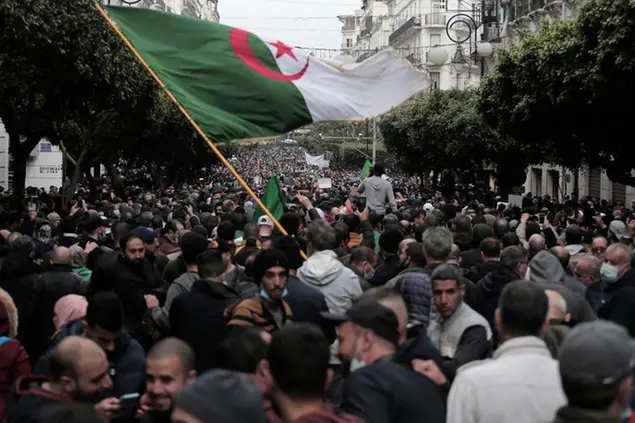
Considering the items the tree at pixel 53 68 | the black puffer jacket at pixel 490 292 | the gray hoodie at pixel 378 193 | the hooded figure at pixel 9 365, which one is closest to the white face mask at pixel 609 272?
the black puffer jacket at pixel 490 292

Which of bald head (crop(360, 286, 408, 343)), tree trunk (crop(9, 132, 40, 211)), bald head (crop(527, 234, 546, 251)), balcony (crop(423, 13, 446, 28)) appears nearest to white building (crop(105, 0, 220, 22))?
balcony (crop(423, 13, 446, 28))

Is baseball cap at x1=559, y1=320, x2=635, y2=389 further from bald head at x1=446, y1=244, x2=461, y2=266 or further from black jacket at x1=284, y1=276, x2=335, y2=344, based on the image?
bald head at x1=446, y1=244, x2=461, y2=266

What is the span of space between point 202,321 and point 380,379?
2728mm

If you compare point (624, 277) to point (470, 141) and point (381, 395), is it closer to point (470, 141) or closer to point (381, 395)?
point (381, 395)

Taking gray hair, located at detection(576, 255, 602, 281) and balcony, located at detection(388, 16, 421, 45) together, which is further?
balcony, located at detection(388, 16, 421, 45)

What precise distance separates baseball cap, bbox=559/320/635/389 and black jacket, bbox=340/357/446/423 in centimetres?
105

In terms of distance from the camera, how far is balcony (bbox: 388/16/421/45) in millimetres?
93438

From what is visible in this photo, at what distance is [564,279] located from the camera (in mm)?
8234

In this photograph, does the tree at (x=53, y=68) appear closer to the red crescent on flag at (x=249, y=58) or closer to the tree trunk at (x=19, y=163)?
the tree trunk at (x=19, y=163)

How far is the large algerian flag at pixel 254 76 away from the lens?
10.1 metres

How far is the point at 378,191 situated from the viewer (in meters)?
16.6

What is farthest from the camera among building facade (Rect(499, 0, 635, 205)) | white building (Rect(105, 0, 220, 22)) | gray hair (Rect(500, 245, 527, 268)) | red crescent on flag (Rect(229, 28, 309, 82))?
white building (Rect(105, 0, 220, 22))

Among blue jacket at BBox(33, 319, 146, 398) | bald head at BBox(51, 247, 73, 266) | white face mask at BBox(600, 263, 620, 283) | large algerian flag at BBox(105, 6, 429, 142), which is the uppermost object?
large algerian flag at BBox(105, 6, 429, 142)

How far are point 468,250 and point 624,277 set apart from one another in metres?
1.83
